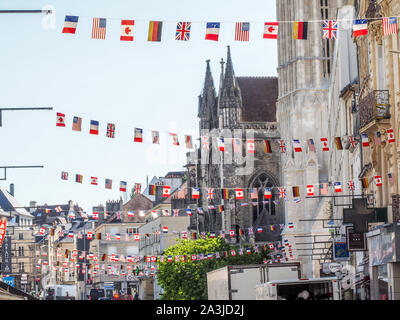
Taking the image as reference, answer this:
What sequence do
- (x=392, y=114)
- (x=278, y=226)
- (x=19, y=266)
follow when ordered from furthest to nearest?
(x=19, y=266), (x=278, y=226), (x=392, y=114)

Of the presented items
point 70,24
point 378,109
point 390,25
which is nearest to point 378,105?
point 378,109

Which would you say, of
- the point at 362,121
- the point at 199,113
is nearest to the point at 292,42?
the point at 199,113

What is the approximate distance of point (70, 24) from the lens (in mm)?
20750

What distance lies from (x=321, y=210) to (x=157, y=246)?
136 ft

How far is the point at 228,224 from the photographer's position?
8788cm

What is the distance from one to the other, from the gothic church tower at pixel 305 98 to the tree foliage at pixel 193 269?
8.81 m

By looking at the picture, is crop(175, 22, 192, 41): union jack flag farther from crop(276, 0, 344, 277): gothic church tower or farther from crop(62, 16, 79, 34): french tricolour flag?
crop(276, 0, 344, 277): gothic church tower

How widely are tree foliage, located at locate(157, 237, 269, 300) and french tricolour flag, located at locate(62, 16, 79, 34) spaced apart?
42168 millimetres

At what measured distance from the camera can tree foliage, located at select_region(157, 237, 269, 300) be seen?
6309 centimetres

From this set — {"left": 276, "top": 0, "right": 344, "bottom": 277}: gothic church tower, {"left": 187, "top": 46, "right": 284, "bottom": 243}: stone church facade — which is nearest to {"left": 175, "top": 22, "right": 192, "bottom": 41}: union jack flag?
{"left": 276, "top": 0, "right": 344, "bottom": 277}: gothic church tower

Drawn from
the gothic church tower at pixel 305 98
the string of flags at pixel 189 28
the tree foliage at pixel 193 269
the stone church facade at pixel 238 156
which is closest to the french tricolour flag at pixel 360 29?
the string of flags at pixel 189 28

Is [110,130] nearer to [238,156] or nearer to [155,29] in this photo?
[155,29]

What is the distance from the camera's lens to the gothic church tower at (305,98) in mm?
74312
